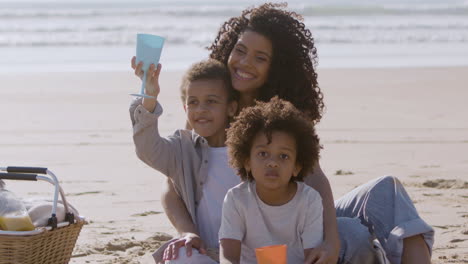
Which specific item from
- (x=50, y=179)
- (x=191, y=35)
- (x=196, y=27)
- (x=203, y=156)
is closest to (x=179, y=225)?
(x=203, y=156)

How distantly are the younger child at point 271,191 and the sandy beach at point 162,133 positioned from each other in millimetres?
1377

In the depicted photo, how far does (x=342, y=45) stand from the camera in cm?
1747

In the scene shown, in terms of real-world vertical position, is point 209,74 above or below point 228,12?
below

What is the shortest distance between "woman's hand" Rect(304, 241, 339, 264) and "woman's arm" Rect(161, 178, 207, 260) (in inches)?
19.5

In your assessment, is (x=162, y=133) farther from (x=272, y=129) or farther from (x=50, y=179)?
(x=272, y=129)

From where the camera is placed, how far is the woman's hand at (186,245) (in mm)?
3816

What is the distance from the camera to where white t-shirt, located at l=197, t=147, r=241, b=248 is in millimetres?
4039

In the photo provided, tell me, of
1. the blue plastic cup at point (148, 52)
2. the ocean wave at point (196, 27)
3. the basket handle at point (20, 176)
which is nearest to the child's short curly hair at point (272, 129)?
the blue plastic cup at point (148, 52)

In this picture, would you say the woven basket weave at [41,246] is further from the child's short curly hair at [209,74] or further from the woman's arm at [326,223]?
the woman's arm at [326,223]

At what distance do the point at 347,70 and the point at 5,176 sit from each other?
1011cm

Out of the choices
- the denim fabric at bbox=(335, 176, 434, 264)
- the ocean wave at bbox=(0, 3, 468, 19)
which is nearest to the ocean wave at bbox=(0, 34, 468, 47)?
the ocean wave at bbox=(0, 3, 468, 19)

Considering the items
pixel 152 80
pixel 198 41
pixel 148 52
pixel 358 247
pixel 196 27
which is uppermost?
pixel 196 27

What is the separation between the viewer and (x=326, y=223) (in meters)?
3.82

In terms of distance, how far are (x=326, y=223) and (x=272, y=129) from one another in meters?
0.51
